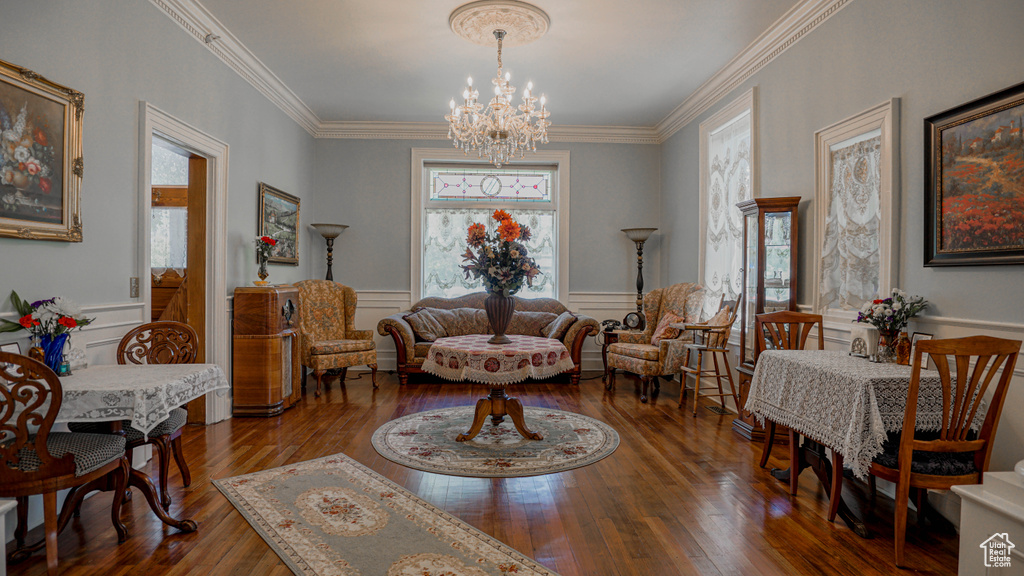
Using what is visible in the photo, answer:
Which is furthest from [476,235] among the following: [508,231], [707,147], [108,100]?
[707,147]

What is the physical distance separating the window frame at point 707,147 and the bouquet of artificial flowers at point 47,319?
192 inches

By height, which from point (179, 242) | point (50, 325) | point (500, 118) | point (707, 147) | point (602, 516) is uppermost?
point (707, 147)

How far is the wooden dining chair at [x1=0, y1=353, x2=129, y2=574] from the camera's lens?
74.3 inches

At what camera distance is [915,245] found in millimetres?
2986

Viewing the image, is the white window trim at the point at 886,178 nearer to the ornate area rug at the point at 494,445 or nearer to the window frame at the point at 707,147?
the window frame at the point at 707,147

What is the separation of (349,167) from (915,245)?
609 cm

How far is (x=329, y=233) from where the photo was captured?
6621 mm

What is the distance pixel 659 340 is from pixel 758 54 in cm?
275

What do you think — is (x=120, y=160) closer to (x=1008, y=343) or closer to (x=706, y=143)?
(x=1008, y=343)

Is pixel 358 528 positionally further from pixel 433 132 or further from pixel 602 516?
pixel 433 132

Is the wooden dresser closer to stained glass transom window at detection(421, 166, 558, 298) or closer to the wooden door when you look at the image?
the wooden door

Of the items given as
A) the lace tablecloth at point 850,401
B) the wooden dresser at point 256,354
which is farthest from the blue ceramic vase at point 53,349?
the lace tablecloth at point 850,401

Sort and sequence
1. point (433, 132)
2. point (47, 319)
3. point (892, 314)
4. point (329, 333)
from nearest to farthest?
point (47, 319) → point (892, 314) → point (329, 333) → point (433, 132)

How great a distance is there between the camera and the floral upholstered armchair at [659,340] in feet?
17.0
